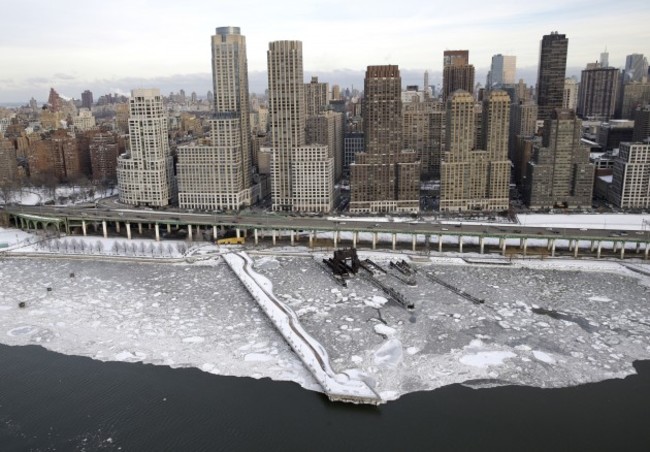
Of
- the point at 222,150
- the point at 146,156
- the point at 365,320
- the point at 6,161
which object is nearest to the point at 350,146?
the point at 222,150

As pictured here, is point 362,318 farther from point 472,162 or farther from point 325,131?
point 325,131

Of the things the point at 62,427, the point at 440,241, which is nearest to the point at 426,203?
the point at 440,241

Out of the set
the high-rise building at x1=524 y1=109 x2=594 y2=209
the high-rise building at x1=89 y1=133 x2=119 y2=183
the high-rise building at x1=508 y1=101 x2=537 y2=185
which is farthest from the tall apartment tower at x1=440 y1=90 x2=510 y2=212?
the high-rise building at x1=89 y1=133 x2=119 y2=183

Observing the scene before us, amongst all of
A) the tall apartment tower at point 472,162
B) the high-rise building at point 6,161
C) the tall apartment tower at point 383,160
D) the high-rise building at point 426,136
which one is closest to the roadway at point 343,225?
the tall apartment tower at point 383,160

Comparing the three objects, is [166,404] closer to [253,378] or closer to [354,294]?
[253,378]

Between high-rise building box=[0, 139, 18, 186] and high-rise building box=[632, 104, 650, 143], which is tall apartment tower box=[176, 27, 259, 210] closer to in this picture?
high-rise building box=[0, 139, 18, 186]

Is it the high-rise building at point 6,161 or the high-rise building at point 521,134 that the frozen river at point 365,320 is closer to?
the high-rise building at point 521,134
